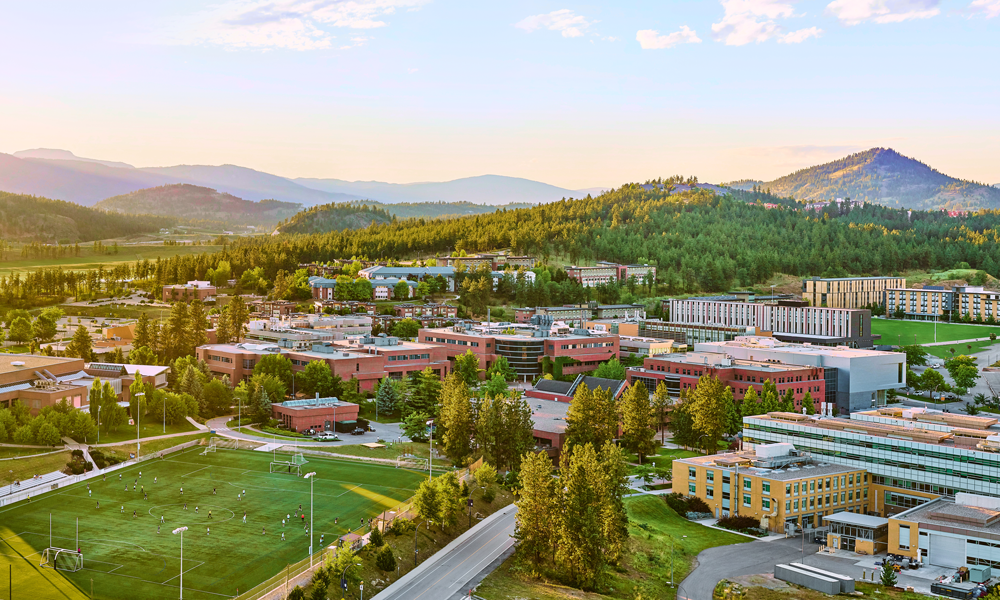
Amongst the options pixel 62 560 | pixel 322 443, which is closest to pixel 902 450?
pixel 322 443

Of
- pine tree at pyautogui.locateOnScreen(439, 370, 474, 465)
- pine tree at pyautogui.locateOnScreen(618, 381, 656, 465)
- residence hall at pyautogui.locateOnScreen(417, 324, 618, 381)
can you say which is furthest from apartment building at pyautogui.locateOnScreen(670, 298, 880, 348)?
pine tree at pyautogui.locateOnScreen(439, 370, 474, 465)

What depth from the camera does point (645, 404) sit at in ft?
206

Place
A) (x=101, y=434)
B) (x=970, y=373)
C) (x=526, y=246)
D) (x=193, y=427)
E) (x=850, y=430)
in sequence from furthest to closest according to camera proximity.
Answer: (x=526, y=246)
(x=970, y=373)
(x=193, y=427)
(x=101, y=434)
(x=850, y=430)

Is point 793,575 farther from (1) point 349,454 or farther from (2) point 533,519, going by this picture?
(1) point 349,454

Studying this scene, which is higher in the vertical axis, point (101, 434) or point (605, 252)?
point (605, 252)

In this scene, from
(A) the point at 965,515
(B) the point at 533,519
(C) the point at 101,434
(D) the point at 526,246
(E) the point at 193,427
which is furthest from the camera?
(D) the point at 526,246

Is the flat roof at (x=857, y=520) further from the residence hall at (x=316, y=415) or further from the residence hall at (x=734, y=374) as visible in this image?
the residence hall at (x=316, y=415)

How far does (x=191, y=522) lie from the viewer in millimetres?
43719

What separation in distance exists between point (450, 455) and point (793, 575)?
2333cm

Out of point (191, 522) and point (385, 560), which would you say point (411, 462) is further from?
point (385, 560)

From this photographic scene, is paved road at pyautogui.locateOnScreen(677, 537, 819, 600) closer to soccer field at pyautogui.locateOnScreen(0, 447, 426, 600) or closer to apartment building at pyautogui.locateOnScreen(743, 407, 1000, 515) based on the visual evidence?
apartment building at pyautogui.locateOnScreen(743, 407, 1000, 515)

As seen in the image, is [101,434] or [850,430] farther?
[101,434]

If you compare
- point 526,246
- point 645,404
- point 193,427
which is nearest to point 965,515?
point 645,404

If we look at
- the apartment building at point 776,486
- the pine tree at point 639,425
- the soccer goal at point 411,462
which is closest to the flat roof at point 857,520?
the apartment building at point 776,486
